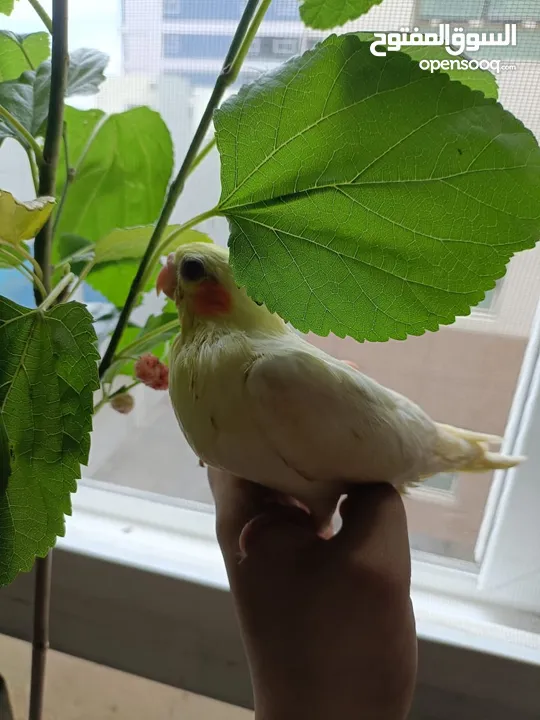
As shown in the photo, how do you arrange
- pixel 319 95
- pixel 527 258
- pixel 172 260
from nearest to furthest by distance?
pixel 319 95 → pixel 172 260 → pixel 527 258

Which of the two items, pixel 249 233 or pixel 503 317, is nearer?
pixel 249 233

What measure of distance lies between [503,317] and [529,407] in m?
0.08

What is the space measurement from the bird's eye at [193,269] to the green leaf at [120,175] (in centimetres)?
11

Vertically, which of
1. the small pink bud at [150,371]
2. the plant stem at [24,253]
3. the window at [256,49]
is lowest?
the small pink bud at [150,371]

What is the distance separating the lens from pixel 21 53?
407 millimetres

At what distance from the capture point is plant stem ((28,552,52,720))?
1.23 ft

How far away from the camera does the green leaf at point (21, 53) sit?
398mm

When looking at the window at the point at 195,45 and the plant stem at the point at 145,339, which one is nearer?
the plant stem at the point at 145,339

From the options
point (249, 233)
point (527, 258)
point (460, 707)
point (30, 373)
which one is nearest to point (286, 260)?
point (249, 233)

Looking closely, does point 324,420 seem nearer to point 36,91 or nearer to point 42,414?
point 42,414

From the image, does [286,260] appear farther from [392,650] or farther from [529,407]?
[529,407]

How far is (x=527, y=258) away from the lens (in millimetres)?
526

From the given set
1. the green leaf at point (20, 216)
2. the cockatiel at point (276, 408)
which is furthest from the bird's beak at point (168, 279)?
the green leaf at point (20, 216)

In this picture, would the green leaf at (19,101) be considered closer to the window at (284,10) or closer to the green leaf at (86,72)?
the green leaf at (86,72)
